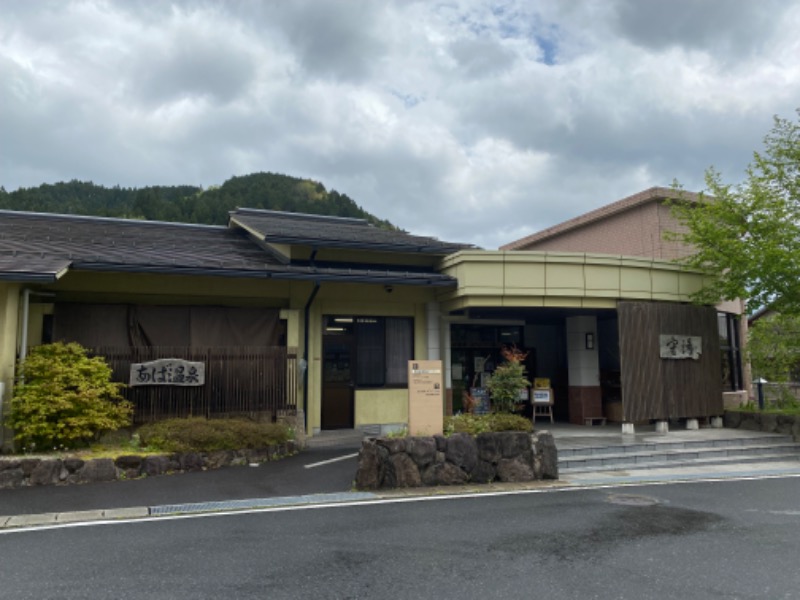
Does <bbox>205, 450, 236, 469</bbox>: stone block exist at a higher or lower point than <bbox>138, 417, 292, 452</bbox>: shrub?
lower

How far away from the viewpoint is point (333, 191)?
60.7 meters

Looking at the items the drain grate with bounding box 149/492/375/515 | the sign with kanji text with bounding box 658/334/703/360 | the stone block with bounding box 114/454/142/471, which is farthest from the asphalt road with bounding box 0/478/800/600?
the sign with kanji text with bounding box 658/334/703/360

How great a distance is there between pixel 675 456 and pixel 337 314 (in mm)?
7965

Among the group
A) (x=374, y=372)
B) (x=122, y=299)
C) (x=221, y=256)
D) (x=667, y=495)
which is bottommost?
(x=667, y=495)

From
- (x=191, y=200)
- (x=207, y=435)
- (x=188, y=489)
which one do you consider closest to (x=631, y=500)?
(x=188, y=489)

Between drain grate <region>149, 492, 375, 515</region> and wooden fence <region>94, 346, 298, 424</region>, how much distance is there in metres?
4.18

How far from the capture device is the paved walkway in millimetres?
7625

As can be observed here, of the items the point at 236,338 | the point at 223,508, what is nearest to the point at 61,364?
the point at 236,338

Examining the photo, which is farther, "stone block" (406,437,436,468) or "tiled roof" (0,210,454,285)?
"tiled roof" (0,210,454,285)

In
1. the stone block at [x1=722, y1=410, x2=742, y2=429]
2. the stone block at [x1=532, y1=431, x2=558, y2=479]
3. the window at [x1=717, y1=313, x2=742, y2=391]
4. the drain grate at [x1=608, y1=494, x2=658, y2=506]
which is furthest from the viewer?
the window at [x1=717, y1=313, x2=742, y2=391]

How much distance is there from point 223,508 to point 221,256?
291 inches

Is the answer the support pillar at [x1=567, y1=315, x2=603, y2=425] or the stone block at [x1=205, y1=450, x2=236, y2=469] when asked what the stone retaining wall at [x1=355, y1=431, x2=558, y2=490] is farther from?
the support pillar at [x1=567, y1=315, x2=603, y2=425]

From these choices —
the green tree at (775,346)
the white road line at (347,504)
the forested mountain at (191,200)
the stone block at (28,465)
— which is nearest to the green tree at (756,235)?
the green tree at (775,346)

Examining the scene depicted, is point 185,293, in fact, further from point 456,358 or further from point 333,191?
point 333,191
